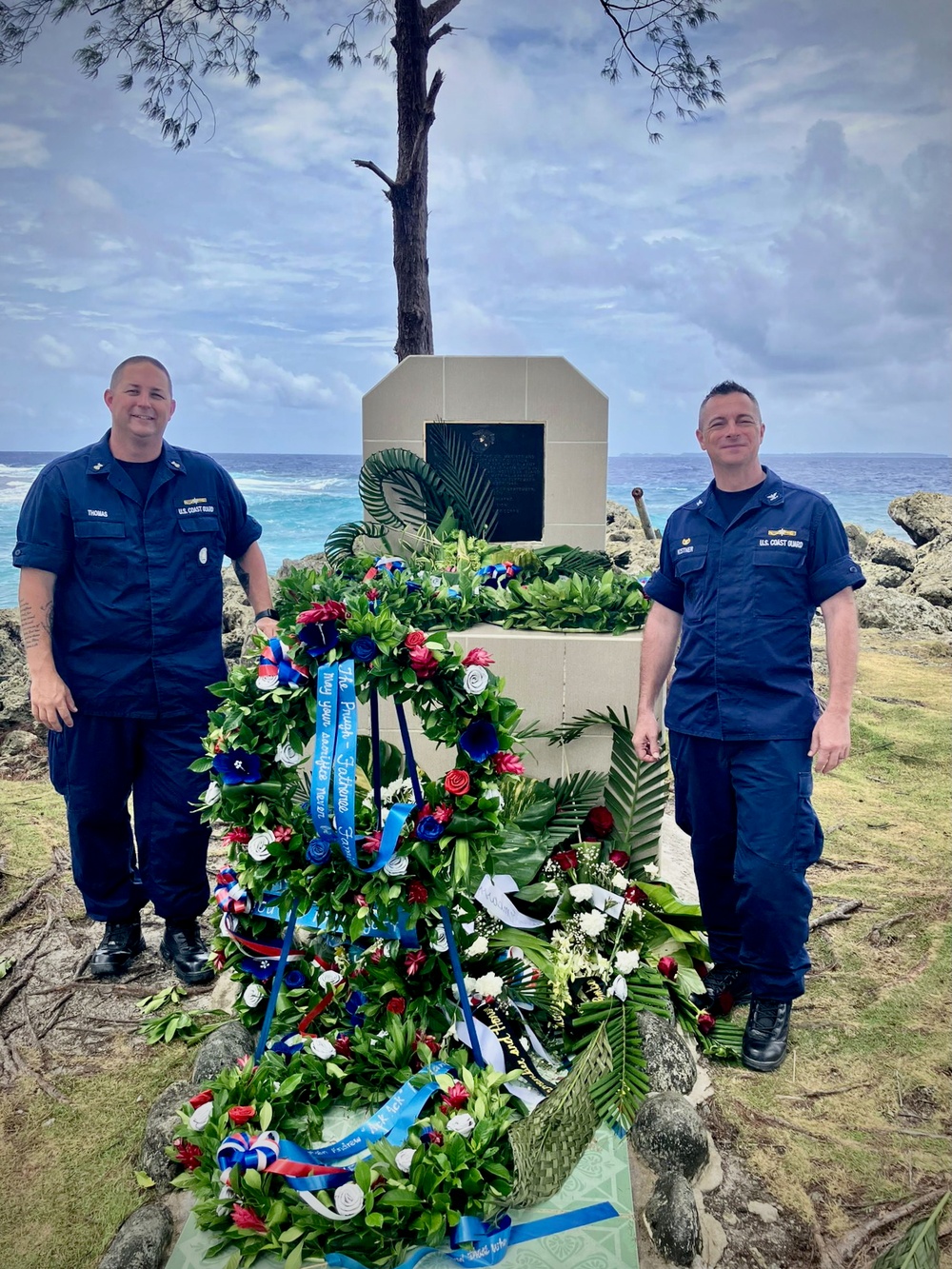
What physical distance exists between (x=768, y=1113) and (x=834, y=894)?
1.63 m

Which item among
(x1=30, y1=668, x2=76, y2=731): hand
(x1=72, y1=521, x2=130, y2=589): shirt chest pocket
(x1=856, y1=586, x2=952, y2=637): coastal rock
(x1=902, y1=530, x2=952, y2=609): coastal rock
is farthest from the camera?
(x1=902, y1=530, x2=952, y2=609): coastal rock

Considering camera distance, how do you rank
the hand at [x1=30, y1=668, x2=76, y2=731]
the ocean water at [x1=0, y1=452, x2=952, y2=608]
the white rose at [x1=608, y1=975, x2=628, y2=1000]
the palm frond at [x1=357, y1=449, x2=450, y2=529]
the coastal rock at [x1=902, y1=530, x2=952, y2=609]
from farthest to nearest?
the ocean water at [x1=0, y1=452, x2=952, y2=608] < the coastal rock at [x1=902, y1=530, x2=952, y2=609] < the palm frond at [x1=357, y1=449, x2=450, y2=529] < the hand at [x1=30, y1=668, x2=76, y2=731] < the white rose at [x1=608, y1=975, x2=628, y2=1000]

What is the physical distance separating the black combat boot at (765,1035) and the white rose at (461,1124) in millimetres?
1025

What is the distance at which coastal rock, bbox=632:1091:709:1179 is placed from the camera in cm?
235

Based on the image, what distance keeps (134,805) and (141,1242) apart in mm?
1484

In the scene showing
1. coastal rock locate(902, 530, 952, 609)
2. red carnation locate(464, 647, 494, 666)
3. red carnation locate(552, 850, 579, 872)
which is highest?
red carnation locate(464, 647, 494, 666)

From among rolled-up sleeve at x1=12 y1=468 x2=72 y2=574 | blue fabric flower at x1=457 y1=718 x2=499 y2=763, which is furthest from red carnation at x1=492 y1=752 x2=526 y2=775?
rolled-up sleeve at x1=12 y1=468 x2=72 y2=574

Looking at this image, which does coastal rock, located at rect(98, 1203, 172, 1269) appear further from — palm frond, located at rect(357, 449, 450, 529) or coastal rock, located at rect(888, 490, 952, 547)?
coastal rock, located at rect(888, 490, 952, 547)

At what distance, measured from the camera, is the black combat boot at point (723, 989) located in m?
3.04

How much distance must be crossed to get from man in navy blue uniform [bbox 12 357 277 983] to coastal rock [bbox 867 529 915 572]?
9.65 m

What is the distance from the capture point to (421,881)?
2367mm

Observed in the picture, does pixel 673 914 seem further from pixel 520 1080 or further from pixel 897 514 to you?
pixel 897 514

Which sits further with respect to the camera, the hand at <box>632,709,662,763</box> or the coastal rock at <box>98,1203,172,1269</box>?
the hand at <box>632,709,662,763</box>

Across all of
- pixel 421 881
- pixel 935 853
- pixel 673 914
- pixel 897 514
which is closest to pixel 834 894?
pixel 935 853
